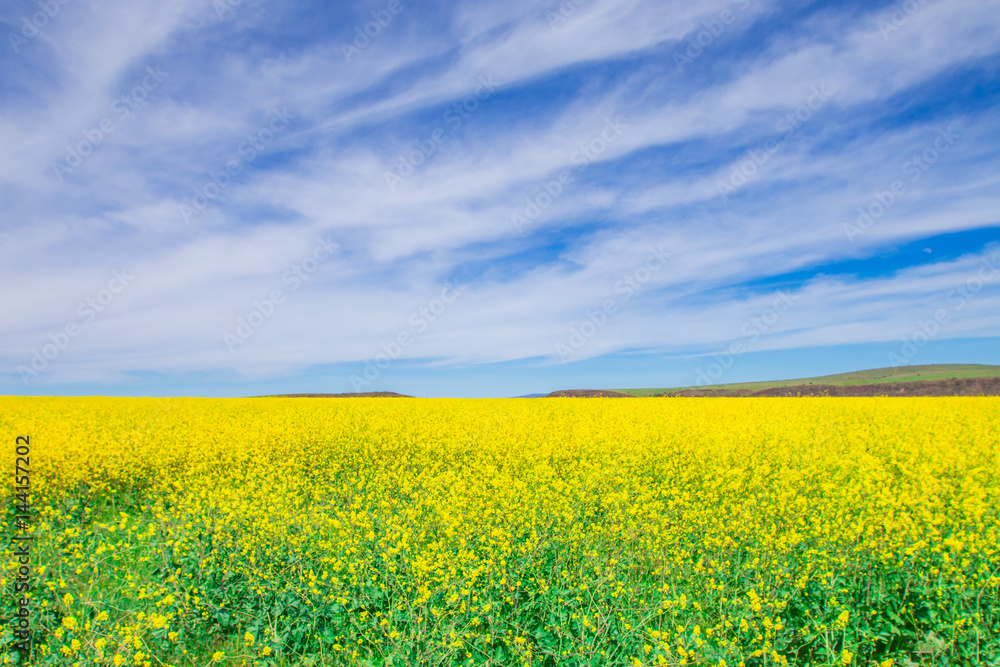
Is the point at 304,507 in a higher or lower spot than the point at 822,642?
higher

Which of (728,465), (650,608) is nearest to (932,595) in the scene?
(650,608)

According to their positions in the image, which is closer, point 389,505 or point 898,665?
point 898,665

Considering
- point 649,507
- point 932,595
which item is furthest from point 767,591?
point 649,507

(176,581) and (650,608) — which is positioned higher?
(176,581)

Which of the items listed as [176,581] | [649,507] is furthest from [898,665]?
[176,581]

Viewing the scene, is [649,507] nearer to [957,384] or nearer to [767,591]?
[767,591]

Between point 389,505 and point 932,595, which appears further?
point 389,505

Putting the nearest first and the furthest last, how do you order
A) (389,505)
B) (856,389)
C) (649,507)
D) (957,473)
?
1. (649,507)
2. (389,505)
3. (957,473)
4. (856,389)

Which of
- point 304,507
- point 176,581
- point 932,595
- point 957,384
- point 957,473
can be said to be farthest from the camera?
point 957,384

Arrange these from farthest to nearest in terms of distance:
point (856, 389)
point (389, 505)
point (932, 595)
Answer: point (856, 389)
point (389, 505)
point (932, 595)

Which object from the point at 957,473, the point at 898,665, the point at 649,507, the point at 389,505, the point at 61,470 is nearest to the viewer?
the point at 898,665

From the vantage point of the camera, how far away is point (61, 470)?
9750 millimetres

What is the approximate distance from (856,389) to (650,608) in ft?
165

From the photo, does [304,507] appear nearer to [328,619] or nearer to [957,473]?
[328,619]
